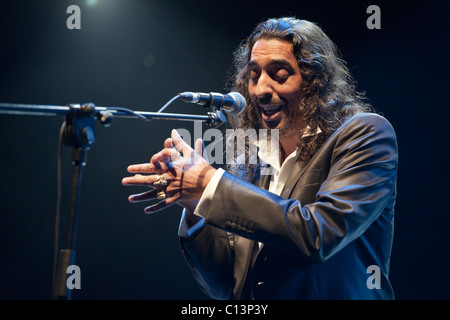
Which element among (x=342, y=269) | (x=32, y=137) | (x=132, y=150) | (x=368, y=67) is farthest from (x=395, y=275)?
(x=32, y=137)

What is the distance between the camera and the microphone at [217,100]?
4.94ft

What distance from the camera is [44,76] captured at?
136 inches

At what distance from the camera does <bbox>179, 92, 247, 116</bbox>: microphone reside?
151 cm

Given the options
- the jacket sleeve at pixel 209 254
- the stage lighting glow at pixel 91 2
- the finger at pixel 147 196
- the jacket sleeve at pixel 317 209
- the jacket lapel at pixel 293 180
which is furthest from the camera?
the stage lighting glow at pixel 91 2

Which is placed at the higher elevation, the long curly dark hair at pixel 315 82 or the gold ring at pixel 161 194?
the long curly dark hair at pixel 315 82

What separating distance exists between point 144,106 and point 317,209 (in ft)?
8.75

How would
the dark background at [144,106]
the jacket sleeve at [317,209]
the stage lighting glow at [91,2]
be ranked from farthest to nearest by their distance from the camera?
the stage lighting glow at [91,2]
the dark background at [144,106]
the jacket sleeve at [317,209]

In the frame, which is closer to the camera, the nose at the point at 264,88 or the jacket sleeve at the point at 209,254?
the jacket sleeve at the point at 209,254

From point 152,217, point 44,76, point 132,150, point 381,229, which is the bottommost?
point 381,229

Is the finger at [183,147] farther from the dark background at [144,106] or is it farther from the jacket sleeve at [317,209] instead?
the dark background at [144,106]

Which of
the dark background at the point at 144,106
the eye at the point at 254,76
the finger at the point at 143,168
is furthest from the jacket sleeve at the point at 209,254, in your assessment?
the dark background at the point at 144,106

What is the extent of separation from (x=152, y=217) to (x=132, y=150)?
2.16 feet

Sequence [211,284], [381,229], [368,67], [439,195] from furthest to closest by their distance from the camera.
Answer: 1. [368,67]
2. [439,195]
3. [211,284]
4. [381,229]
